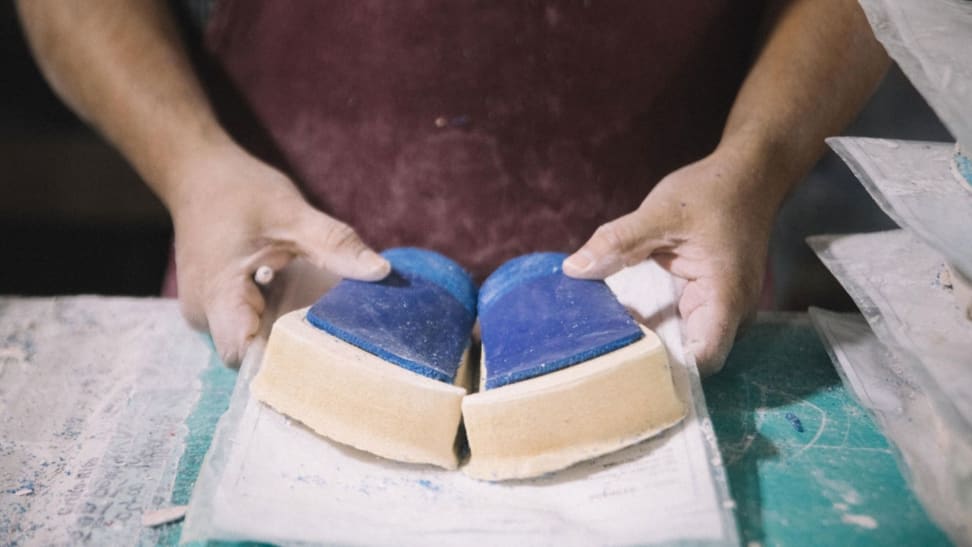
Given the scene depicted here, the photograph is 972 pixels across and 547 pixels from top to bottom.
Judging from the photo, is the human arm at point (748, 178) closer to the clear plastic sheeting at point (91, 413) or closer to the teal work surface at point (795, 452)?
the teal work surface at point (795, 452)

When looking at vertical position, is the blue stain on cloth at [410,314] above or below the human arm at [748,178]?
below

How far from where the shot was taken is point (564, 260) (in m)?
0.79

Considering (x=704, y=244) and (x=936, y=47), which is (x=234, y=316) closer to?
(x=704, y=244)

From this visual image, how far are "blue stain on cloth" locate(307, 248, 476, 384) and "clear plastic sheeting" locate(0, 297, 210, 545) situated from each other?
8.0 inches

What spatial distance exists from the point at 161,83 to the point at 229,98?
9 cm

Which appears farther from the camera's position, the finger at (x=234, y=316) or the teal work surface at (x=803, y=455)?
the finger at (x=234, y=316)

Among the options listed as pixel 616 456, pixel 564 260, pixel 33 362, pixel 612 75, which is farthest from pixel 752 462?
pixel 33 362

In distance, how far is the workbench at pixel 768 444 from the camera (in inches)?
25.5

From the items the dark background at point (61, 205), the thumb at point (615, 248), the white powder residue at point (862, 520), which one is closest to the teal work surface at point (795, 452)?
the white powder residue at point (862, 520)

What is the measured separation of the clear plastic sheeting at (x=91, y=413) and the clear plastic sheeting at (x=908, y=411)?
2.11 feet

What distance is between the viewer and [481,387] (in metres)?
0.69

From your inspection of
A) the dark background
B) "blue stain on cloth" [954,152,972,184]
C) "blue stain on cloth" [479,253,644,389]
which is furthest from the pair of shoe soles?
the dark background

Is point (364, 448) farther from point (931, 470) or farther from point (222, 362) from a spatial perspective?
point (931, 470)

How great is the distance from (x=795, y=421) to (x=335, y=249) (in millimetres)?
478
